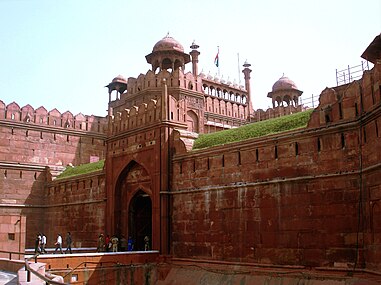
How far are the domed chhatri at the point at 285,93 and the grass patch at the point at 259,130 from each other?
16.1 m

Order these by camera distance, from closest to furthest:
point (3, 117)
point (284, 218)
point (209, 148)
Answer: point (284, 218) → point (209, 148) → point (3, 117)

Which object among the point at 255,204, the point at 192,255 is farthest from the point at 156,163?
the point at 255,204

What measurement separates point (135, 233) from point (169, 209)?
2.98m

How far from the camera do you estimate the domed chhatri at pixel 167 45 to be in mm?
25973

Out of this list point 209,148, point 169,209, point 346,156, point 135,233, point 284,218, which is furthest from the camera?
point 135,233

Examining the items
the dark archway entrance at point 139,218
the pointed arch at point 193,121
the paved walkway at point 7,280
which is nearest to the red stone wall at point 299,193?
the dark archway entrance at point 139,218

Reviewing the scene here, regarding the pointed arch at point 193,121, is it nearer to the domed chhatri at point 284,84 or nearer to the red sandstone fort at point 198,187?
the red sandstone fort at point 198,187

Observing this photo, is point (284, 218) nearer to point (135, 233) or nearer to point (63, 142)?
point (135, 233)

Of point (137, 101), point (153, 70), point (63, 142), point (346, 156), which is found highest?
point (153, 70)

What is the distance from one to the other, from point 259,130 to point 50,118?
51.3 feet

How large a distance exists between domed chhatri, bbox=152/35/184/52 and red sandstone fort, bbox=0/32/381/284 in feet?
0.26

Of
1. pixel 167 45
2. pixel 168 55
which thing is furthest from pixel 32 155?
pixel 167 45

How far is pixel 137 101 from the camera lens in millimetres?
25938

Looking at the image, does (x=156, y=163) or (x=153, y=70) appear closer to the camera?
(x=156, y=163)
